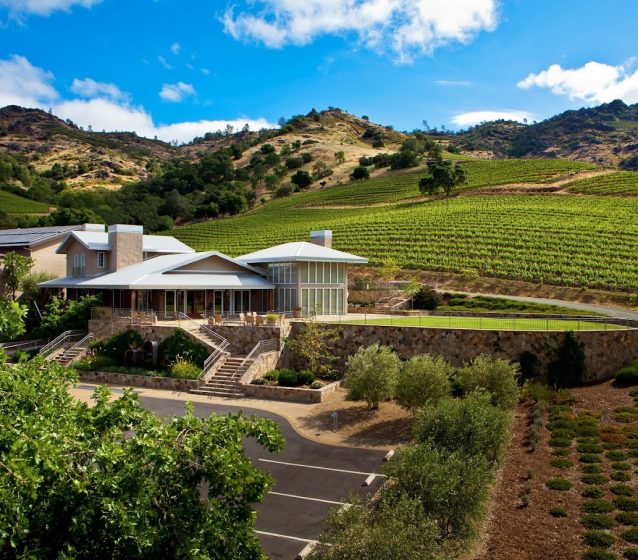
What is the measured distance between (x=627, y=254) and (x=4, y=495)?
Answer: 5369cm

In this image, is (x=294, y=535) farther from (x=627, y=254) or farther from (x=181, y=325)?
(x=627, y=254)

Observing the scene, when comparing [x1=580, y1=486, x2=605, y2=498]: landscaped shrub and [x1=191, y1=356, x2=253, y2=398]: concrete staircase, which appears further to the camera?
[x1=191, y1=356, x2=253, y2=398]: concrete staircase

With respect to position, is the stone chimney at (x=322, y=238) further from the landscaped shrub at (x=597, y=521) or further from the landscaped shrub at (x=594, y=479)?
the landscaped shrub at (x=597, y=521)

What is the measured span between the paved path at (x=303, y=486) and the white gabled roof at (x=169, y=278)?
50.1 feet

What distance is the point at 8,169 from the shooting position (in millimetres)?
121375

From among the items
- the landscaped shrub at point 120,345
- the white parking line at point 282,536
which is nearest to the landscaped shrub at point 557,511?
the white parking line at point 282,536

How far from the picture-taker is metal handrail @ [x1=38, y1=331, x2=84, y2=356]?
105ft

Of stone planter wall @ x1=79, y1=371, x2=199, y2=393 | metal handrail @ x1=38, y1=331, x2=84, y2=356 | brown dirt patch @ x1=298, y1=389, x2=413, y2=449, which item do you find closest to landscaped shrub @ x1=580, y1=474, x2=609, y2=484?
brown dirt patch @ x1=298, y1=389, x2=413, y2=449

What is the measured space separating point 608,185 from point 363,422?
73570 millimetres

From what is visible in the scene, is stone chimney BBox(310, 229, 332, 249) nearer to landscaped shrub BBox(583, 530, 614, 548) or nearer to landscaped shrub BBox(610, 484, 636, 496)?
landscaped shrub BBox(610, 484, 636, 496)

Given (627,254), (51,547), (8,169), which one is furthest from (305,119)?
(51,547)

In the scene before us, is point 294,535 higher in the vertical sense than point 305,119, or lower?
lower

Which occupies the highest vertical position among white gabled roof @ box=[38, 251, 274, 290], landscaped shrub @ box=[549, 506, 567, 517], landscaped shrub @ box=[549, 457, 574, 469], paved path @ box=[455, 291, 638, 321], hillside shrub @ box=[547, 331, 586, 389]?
white gabled roof @ box=[38, 251, 274, 290]

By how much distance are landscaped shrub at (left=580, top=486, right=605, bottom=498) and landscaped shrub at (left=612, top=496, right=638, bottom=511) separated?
15.0 inches
